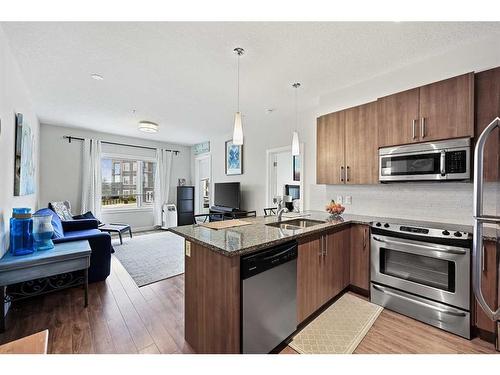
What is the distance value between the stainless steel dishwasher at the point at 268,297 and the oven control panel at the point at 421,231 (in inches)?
44.0

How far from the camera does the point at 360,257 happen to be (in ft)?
8.04

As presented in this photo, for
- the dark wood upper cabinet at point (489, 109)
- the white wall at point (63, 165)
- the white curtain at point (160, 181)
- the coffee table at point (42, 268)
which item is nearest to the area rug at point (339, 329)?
the dark wood upper cabinet at point (489, 109)

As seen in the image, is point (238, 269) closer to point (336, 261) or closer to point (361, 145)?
point (336, 261)

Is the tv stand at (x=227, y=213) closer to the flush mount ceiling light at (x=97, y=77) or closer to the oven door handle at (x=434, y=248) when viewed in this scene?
the oven door handle at (x=434, y=248)

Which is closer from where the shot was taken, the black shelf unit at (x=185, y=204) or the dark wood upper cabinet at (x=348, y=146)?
the dark wood upper cabinet at (x=348, y=146)

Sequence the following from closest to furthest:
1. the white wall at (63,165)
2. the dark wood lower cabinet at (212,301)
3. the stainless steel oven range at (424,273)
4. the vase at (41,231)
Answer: the dark wood lower cabinet at (212,301) → the stainless steel oven range at (424,273) → the vase at (41,231) → the white wall at (63,165)

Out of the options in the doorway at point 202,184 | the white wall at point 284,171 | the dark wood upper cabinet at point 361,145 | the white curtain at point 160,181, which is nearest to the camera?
the dark wood upper cabinet at point 361,145

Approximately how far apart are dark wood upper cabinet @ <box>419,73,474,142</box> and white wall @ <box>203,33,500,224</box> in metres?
0.27

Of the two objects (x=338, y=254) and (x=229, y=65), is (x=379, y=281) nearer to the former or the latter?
(x=338, y=254)

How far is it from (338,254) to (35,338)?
7.67 feet

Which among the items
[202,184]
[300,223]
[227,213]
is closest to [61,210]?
[227,213]

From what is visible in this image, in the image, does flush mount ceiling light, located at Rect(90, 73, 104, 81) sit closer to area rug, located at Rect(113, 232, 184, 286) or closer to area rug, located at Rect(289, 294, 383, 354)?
area rug, located at Rect(113, 232, 184, 286)

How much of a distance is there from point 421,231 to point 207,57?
2.65 m

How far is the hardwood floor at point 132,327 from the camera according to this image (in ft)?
5.62
